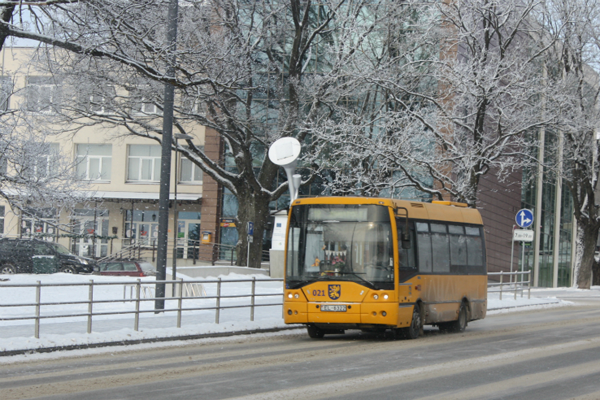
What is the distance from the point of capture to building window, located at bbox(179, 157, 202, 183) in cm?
5175

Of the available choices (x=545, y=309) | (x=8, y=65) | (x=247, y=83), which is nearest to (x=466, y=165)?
(x=545, y=309)

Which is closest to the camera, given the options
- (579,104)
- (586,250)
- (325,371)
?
(325,371)

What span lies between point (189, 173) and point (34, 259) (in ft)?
59.7

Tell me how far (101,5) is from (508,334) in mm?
10352

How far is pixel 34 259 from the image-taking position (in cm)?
3488

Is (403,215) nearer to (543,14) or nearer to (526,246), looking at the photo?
(543,14)

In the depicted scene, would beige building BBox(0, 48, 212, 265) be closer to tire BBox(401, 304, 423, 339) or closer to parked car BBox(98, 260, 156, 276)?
parked car BBox(98, 260, 156, 276)

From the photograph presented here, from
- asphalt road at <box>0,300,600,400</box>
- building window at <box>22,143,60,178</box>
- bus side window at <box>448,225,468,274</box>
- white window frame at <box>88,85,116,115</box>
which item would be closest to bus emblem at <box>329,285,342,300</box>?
asphalt road at <box>0,300,600,400</box>

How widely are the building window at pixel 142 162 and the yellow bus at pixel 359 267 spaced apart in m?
36.7

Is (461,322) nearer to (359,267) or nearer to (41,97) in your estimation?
(359,267)

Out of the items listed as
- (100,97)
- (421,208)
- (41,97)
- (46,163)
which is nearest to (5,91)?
(46,163)

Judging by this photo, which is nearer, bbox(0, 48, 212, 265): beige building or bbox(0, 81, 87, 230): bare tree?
bbox(0, 81, 87, 230): bare tree

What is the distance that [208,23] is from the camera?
27969mm

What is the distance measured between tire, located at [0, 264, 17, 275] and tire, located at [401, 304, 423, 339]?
24.2m
